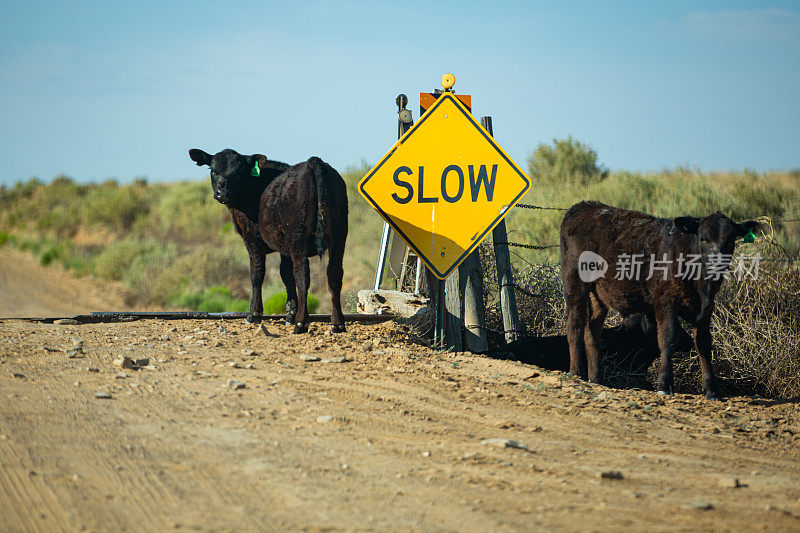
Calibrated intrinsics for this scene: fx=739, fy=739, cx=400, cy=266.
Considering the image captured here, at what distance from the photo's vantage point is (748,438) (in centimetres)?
604

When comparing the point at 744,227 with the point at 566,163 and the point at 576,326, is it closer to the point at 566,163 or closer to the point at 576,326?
the point at 576,326

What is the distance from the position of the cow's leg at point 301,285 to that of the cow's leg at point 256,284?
0.99 meters

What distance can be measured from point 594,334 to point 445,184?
231cm

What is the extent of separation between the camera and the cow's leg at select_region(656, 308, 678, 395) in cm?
719

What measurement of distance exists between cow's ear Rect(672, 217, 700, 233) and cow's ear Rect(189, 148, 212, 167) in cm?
582

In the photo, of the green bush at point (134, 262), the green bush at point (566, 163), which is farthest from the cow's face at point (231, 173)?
the green bush at point (566, 163)

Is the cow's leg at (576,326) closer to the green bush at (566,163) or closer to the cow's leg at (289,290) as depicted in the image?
the cow's leg at (289,290)

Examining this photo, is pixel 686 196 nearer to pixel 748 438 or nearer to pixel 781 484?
pixel 748 438

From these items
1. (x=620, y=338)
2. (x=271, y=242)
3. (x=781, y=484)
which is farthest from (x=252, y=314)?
(x=781, y=484)

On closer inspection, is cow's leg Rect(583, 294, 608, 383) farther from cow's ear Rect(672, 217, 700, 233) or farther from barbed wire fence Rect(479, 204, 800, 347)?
barbed wire fence Rect(479, 204, 800, 347)

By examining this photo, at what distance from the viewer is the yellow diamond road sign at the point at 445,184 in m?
8.15

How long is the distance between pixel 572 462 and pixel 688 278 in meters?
3.04

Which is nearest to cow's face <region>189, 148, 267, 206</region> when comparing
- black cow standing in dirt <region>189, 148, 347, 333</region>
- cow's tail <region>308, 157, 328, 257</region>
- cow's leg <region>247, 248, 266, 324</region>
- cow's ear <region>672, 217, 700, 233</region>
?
black cow standing in dirt <region>189, 148, 347, 333</region>

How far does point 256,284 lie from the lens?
31.5 feet
